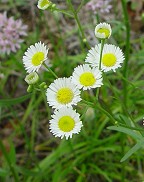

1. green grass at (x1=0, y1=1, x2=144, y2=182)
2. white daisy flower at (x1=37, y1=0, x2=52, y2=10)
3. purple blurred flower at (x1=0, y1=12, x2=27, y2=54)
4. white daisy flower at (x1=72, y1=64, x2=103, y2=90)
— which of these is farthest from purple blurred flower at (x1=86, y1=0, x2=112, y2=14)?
white daisy flower at (x1=72, y1=64, x2=103, y2=90)

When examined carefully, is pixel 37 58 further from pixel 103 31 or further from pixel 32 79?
pixel 103 31

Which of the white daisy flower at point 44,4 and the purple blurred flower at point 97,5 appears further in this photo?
the purple blurred flower at point 97,5

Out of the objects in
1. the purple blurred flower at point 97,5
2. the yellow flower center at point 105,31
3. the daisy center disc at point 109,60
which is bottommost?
the daisy center disc at point 109,60

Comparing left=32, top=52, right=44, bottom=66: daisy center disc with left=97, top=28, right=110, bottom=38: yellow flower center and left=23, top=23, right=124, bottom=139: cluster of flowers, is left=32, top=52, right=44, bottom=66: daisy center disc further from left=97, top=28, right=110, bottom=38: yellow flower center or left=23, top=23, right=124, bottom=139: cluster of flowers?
left=97, top=28, right=110, bottom=38: yellow flower center

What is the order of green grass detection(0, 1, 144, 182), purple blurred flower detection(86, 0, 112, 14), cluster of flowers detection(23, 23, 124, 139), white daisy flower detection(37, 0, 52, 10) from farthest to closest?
purple blurred flower detection(86, 0, 112, 14) → green grass detection(0, 1, 144, 182) → white daisy flower detection(37, 0, 52, 10) → cluster of flowers detection(23, 23, 124, 139)

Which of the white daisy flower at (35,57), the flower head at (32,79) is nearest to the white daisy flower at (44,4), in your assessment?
the white daisy flower at (35,57)

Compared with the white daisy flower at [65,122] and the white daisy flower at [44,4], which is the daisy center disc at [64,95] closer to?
the white daisy flower at [65,122]
